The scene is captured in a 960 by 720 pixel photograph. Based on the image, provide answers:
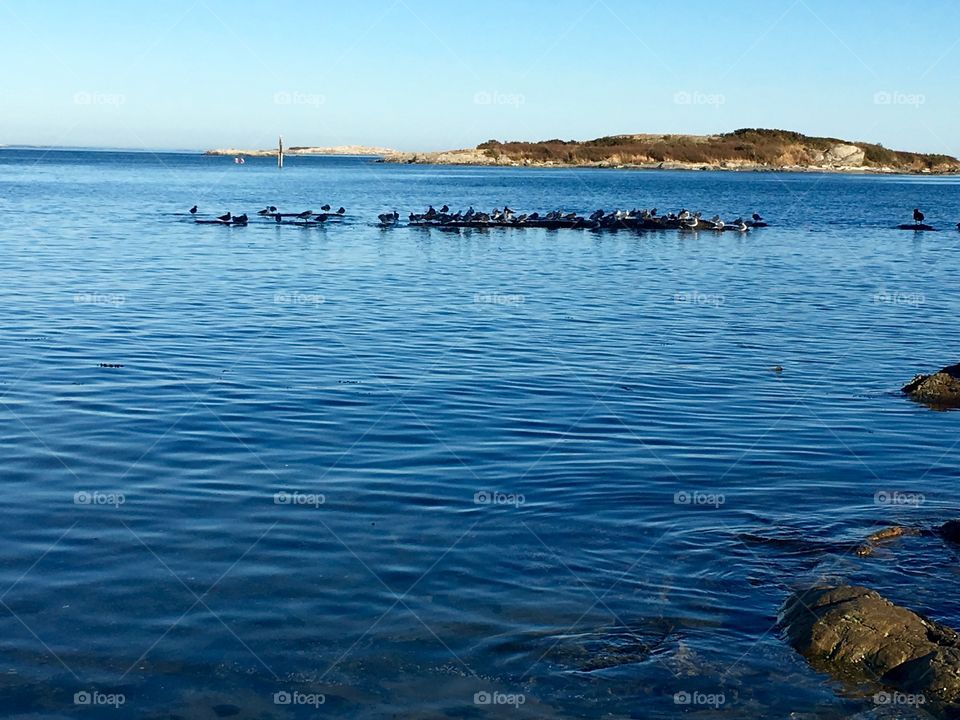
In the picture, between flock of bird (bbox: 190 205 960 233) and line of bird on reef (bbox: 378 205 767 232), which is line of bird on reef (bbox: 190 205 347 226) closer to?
flock of bird (bbox: 190 205 960 233)

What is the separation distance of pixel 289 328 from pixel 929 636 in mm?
16043

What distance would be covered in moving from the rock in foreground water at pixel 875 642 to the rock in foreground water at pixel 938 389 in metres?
9.11

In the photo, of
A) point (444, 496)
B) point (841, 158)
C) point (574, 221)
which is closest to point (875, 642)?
point (444, 496)

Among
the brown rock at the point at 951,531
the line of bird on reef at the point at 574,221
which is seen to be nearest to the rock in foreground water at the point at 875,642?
the brown rock at the point at 951,531

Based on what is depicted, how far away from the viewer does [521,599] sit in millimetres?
9078

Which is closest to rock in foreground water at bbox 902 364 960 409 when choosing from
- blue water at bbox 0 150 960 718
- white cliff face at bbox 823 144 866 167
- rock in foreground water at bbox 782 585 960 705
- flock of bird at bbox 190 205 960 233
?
blue water at bbox 0 150 960 718

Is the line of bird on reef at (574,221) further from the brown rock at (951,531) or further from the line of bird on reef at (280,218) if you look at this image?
the brown rock at (951,531)

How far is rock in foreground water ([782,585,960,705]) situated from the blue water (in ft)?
0.93

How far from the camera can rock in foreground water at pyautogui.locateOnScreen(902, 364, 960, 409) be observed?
16688 mm

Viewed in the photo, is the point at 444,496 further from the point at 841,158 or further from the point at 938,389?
the point at 841,158

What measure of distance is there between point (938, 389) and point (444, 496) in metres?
9.50

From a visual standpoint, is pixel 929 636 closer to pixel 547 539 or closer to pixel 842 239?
pixel 547 539

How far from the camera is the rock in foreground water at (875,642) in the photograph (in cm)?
755

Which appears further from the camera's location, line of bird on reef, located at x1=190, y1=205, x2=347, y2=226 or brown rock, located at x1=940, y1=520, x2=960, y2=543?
line of bird on reef, located at x1=190, y1=205, x2=347, y2=226
